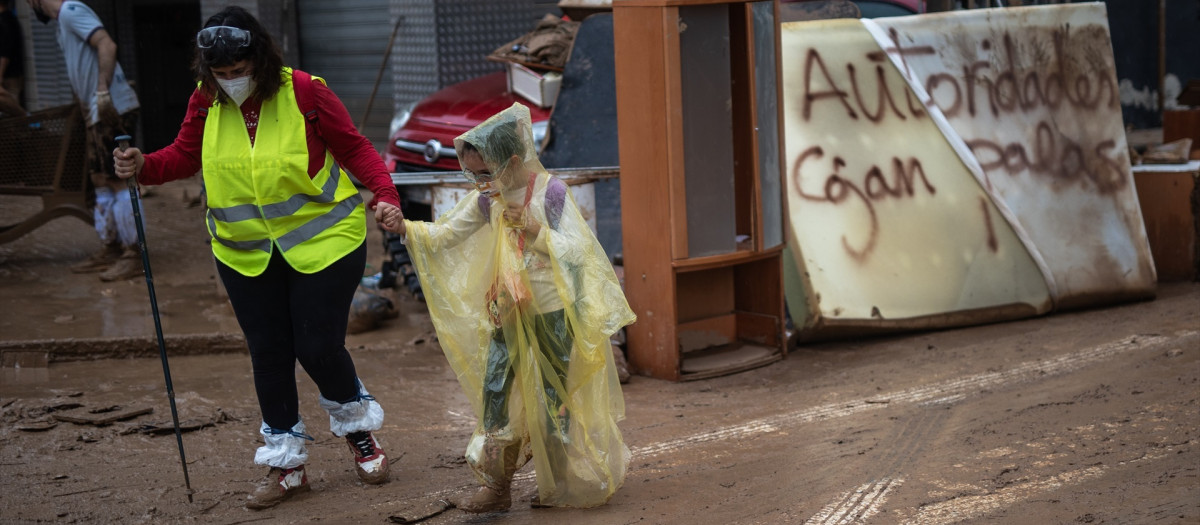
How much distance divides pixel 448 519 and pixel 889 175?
378cm

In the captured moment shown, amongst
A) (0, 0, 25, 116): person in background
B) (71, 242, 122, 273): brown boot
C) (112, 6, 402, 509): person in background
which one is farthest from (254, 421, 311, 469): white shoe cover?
(0, 0, 25, 116): person in background

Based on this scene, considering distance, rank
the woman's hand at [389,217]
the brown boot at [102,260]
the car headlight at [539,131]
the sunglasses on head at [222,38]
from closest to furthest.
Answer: the sunglasses on head at [222,38] → the woman's hand at [389,217] → the car headlight at [539,131] → the brown boot at [102,260]

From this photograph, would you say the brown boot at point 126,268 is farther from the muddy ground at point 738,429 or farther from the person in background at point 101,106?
the muddy ground at point 738,429

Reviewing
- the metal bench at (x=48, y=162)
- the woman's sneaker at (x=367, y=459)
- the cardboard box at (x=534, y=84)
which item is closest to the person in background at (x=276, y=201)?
the woman's sneaker at (x=367, y=459)

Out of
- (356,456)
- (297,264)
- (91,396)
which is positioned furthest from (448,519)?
(91,396)

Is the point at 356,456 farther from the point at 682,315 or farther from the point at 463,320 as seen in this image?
the point at 682,315

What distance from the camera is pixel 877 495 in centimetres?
420

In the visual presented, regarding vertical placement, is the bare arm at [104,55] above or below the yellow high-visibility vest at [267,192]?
above

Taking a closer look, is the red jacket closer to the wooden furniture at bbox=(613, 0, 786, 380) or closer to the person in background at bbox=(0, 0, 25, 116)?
the wooden furniture at bbox=(613, 0, 786, 380)

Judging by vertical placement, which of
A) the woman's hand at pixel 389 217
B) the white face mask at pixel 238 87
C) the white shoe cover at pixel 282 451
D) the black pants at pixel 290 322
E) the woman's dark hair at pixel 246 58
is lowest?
the white shoe cover at pixel 282 451

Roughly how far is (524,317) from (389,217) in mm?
585

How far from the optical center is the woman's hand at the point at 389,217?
13.3ft

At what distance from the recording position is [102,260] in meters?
8.68

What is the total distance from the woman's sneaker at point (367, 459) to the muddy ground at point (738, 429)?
0.06m
